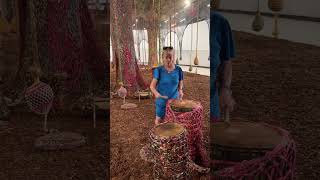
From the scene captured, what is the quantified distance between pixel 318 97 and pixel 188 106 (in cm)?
288

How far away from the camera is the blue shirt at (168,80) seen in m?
1.88

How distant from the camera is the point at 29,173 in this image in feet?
8.87

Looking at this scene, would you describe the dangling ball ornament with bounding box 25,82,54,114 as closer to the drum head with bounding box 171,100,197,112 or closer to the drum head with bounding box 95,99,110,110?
the drum head with bounding box 95,99,110,110

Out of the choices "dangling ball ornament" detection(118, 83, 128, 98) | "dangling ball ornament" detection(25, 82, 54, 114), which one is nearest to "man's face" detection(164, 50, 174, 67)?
"dangling ball ornament" detection(118, 83, 128, 98)

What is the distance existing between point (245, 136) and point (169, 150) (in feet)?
1.66

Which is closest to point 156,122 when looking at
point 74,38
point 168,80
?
point 168,80

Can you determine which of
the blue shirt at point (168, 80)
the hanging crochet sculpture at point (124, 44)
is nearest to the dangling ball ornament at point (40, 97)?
the hanging crochet sculpture at point (124, 44)

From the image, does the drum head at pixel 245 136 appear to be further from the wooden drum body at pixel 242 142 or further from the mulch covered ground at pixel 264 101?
the mulch covered ground at pixel 264 101

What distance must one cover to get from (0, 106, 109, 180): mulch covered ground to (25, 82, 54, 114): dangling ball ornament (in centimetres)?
21

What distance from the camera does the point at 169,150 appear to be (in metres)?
2.03

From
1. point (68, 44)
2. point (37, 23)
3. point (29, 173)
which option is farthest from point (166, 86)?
point (37, 23)

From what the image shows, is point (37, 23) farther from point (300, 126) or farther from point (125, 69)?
point (300, 126)

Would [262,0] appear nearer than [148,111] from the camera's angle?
No

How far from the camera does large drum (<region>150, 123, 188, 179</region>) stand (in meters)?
2.01
